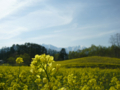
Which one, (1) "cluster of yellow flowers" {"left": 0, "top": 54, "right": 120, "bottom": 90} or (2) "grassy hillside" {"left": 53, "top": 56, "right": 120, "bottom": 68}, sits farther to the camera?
(2) "grassy hillside" {"left": 53, "top": 56, "right": 120, "bottom": 68}

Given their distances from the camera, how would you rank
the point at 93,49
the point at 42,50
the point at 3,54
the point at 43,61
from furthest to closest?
1. the point at 93,49
2. the point at 42,50
3. the point at 3,54
4. the point at 43,61

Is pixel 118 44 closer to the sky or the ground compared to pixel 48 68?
closer to the sky

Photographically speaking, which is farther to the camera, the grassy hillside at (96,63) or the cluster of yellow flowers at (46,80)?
the grassy hillside at (96,63)

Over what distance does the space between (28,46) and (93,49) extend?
3004 cm

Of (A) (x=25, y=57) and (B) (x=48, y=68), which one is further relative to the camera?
(A) (x=25, y=57)

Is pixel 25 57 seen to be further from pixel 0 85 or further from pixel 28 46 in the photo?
pixel 0 85

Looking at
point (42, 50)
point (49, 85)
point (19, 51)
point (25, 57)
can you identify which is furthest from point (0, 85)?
point (42, 50)

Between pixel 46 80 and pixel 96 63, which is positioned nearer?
pixel 46 80

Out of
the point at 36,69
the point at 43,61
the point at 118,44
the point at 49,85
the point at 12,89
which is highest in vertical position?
the point at 118,44

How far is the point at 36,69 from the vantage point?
123 cm

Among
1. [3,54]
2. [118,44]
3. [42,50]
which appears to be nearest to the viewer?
[118,44]

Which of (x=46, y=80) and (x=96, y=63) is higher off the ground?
(x=46, y=80)

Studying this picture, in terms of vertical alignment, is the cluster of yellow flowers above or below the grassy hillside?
above

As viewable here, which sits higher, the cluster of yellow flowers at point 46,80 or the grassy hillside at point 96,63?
the cluster of yellow flowers at point 46,80
